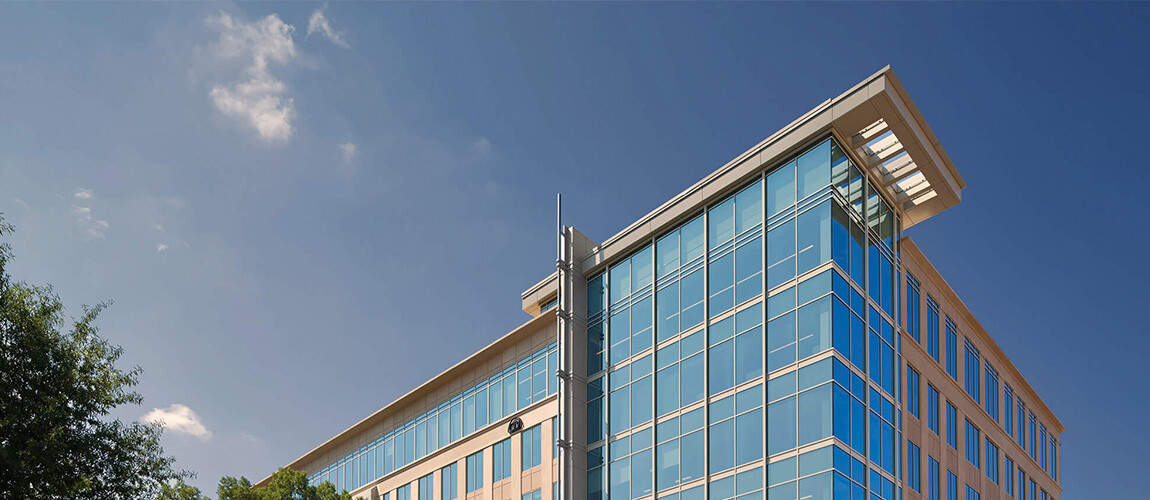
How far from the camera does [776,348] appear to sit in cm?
3356

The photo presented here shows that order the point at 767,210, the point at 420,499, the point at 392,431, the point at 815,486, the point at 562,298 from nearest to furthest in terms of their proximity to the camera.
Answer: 1. the point at 815,486
2. the point at 767,210
3. the point at 562,298
4. the point at 420,499
5. the point at 392,431

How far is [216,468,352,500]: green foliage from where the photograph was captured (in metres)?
37.9

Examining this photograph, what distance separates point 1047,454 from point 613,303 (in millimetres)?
28929

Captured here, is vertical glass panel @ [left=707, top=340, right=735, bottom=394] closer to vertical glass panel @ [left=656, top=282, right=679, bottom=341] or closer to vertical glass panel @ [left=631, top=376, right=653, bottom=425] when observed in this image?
vertical glass panel @ [left=656, top=282, right=679, bottom=341]

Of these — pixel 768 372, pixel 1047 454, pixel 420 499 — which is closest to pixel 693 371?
pixel 768 372

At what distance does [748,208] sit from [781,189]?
163cm

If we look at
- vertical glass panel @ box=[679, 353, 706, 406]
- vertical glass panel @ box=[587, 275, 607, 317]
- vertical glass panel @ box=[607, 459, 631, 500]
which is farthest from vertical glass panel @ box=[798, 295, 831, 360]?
vertical glass panel @ box=[587, 275, 607, 317]

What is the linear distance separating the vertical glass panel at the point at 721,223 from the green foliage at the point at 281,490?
17.6m

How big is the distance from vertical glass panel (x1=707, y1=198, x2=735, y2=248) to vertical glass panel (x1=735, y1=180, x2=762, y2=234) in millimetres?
253

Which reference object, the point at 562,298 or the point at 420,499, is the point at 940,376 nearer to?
the point at 562,298

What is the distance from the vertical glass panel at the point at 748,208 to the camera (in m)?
36.0

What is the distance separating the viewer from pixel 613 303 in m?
41.9

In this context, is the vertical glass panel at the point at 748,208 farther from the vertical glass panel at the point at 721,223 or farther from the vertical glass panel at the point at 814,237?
the vertical glass panel at the point at 814,237

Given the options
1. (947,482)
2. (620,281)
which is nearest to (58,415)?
(620,281)
